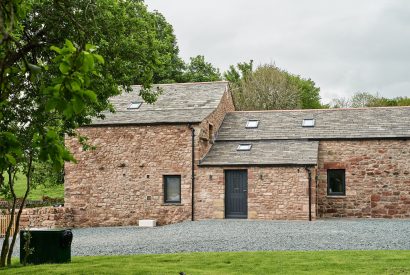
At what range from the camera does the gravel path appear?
16.3m

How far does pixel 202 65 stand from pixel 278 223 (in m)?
24.5

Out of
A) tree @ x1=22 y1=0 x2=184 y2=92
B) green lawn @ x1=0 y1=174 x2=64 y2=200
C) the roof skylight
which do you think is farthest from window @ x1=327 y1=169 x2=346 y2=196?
green lawn @ x1=0 y1=174 x2=64 y2=200

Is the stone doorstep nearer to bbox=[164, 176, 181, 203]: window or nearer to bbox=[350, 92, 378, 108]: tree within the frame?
bbox=[164, 176, 181, 203]: window

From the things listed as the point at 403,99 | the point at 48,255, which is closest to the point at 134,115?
the point at 48,255

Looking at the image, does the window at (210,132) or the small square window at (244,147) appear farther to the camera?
the window at (210,132)

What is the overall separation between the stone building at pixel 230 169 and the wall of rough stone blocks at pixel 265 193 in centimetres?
5

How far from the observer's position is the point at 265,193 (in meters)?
25.8

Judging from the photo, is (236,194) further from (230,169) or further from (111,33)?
(111,33)

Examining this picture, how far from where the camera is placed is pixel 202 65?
151 ft

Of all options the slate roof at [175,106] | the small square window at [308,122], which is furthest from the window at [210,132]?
the small square window at [308,122]

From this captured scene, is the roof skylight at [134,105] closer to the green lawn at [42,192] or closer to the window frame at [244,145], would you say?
the window frame at [244,145]

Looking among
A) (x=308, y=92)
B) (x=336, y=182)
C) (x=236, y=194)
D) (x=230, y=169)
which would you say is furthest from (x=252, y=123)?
(x=308, y=92)

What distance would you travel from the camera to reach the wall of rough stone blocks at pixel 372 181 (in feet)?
87.8

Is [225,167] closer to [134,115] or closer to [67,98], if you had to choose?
[134,115]
